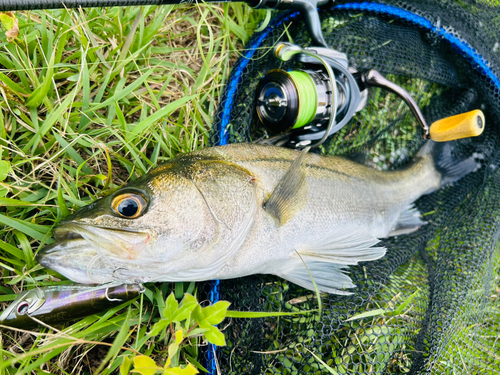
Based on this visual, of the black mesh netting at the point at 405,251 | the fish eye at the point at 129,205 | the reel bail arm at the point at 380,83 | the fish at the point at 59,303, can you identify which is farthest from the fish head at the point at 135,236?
the reel bail arm at the point at 380,83

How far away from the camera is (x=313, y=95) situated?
92.0 inches

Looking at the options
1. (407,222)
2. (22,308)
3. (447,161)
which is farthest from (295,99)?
(22,308)

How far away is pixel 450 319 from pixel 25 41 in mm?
3175

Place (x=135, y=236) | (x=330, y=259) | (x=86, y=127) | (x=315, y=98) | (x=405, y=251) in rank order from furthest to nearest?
1. (x=405, y=251)
2. (x=86, y=127)
3. (x=315, y=98)
4. (x=330, y=259)
5. (x=135, y=236)

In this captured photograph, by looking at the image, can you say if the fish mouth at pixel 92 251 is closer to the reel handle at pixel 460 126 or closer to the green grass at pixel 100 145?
the green grass at pixel 100 145

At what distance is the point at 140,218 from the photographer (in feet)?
5.67

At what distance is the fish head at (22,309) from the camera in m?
1.94

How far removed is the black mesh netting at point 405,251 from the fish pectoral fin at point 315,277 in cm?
15

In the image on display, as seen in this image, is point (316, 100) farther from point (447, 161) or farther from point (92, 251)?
point (92, 251)

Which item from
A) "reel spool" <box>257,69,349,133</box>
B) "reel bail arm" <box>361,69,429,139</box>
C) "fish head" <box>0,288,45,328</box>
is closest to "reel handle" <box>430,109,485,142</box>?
"reel bail arm" <box>361,69,429,139</box>

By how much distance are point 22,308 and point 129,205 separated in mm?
823

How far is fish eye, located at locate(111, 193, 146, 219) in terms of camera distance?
1.74 m

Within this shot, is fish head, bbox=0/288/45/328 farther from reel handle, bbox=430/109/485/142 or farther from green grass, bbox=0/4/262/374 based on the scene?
reel handle, bbox=430/109/485/142

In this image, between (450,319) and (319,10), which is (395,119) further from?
(450,319)
